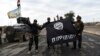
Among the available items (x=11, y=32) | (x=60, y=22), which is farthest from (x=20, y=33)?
(x=60, y=22)

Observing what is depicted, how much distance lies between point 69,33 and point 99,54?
9.25 ft

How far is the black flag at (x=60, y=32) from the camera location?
604 inches

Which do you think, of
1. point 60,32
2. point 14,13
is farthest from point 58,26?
point 14,13

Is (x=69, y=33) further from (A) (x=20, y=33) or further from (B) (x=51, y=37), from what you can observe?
(A) (x=20, y=33)

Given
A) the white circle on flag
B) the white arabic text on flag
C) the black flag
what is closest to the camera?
the black flag

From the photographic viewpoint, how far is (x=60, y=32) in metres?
15.5

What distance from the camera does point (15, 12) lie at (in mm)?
36156

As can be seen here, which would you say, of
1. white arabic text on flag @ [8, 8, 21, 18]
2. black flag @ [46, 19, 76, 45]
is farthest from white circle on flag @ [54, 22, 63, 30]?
white arabic text on flag @ [8, 8, 21, 18]

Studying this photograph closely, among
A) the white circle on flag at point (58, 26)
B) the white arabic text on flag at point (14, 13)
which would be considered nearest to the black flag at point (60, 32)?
the white circle on flag at point (58, 26)

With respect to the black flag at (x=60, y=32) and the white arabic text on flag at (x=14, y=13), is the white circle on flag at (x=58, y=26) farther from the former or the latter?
the white arabic text on flag at (x=14, y=13)

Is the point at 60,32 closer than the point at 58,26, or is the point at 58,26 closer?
the point at 60,32

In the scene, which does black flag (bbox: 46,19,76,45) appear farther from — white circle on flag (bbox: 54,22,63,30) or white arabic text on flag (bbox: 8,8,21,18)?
white arabic text on flag (bbox: 8,8,21,18)

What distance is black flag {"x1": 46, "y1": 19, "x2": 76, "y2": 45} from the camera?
15.3 meters

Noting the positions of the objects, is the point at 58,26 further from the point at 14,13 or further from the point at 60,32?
the point at 14,13
